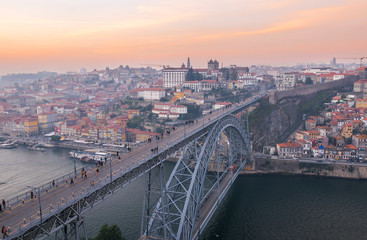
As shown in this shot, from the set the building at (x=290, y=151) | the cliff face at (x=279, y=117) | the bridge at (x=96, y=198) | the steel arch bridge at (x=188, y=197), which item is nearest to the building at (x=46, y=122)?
the cliff face at (x=279, y=117)

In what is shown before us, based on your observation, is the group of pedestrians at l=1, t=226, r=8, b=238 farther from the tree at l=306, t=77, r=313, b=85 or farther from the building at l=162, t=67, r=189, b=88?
the building at l=162, t=67, r=189, b=88

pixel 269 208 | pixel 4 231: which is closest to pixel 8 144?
pixel 269 208

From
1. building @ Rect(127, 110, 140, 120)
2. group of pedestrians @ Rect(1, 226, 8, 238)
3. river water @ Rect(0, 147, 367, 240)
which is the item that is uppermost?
group of pedestrians @ Rect(1, 226, 8, 238)

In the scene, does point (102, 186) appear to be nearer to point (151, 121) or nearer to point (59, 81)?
point (151, 121)

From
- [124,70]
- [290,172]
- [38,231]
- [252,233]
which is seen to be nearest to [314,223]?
[252,233]

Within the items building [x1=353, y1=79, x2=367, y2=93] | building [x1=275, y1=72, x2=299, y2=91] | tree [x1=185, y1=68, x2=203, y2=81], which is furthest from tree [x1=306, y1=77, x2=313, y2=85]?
tree [x1=185, y1=68, x2=203, y2=81]

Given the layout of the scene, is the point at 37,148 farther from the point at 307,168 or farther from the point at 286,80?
the point at 286,80
